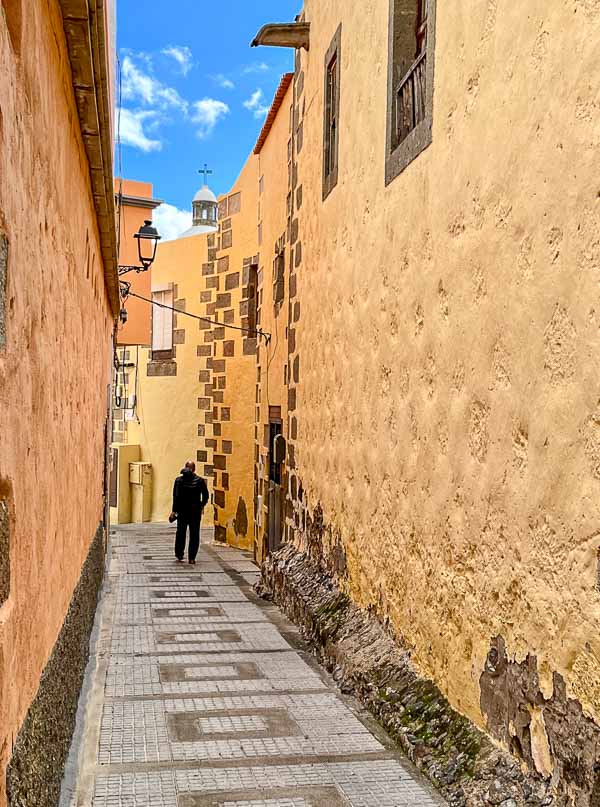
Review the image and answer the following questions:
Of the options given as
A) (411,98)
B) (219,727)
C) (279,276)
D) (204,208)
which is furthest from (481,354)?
(204,208)

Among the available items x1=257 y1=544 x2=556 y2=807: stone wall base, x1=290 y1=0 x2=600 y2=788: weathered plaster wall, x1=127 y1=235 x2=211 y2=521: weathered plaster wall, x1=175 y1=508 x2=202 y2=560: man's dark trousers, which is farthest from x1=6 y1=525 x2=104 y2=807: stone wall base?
x1=127 y1=235 x2=211 y2=521: weathered plaster wall

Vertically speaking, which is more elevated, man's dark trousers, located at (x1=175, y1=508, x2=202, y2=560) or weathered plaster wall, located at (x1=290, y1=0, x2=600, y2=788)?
weathered plaster wall, located at (x1=290, y1=0, x2=600, y2=788)

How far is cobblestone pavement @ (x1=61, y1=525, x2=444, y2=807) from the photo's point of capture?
3.53m

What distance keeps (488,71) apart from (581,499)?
6.35ft

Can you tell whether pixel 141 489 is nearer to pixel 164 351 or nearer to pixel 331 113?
pixel 164 351

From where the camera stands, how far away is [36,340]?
98.2 inches

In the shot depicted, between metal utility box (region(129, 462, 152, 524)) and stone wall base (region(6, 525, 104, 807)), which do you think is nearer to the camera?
stone wall base (region(6, 525, 104, 807))

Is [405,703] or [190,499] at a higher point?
[190,499]

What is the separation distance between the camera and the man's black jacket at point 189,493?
34.3ft

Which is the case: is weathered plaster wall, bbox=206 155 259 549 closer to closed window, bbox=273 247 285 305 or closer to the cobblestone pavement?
closed window, bbox=273 247 285 305

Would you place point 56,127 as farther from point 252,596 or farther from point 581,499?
point 252,596

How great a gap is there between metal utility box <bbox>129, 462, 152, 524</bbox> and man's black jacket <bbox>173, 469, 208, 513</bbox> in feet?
27.7

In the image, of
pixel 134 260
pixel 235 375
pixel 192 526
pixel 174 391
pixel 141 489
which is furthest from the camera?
pixel 141 489

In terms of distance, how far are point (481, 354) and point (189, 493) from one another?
24.2ft
